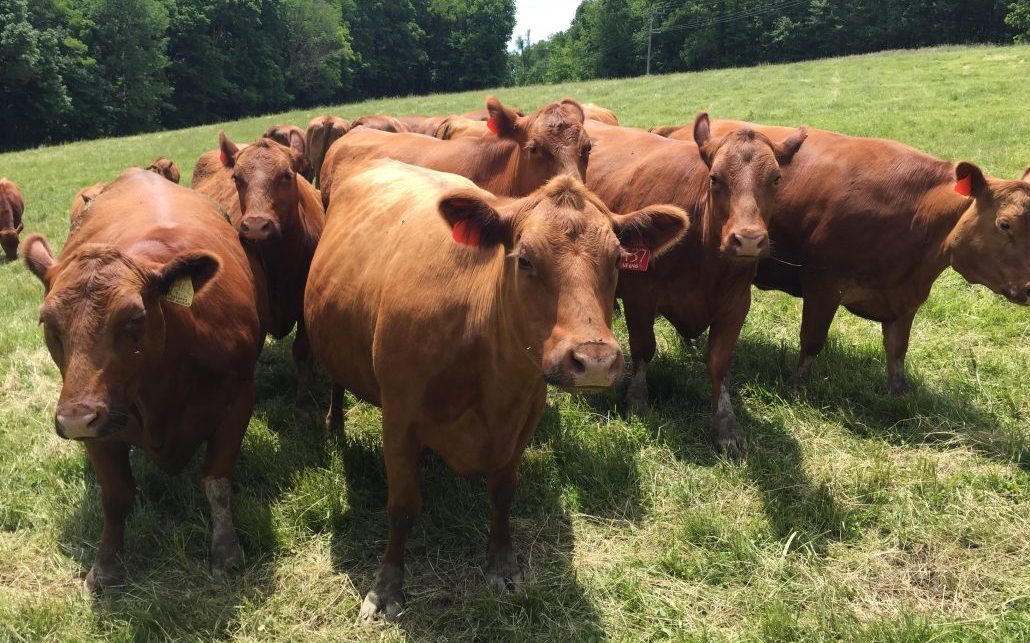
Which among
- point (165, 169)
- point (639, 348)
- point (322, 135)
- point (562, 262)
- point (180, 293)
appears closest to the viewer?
point (562, 262)

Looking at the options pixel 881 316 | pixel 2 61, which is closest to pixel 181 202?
pixel 881 316

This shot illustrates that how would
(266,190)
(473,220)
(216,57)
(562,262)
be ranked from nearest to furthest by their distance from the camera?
(562,262) < (473,220) < (266,190) < (216,57)

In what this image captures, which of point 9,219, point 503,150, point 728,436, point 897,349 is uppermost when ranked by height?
point 503,150

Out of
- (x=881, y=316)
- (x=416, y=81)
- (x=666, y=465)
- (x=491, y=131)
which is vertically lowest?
(x=416, y=81)

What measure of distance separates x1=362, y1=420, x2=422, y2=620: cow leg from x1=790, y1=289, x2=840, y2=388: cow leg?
11.6 feet

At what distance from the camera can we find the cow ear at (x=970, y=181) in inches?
185

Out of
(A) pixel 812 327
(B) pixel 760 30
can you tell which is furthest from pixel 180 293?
(B) pixel 760 30

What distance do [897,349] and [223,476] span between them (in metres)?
5.00

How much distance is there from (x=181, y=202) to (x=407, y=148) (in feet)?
8.90

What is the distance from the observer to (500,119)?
20.3 feet

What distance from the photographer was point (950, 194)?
505 cm

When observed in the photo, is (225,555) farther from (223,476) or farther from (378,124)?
(378,124)

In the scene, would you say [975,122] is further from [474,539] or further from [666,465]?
[474,539]

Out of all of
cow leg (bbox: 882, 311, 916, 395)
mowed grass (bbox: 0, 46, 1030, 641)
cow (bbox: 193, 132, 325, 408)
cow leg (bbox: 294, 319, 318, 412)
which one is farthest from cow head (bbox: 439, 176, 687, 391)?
cow leg (bbox: 882, 311, 916, 395)
